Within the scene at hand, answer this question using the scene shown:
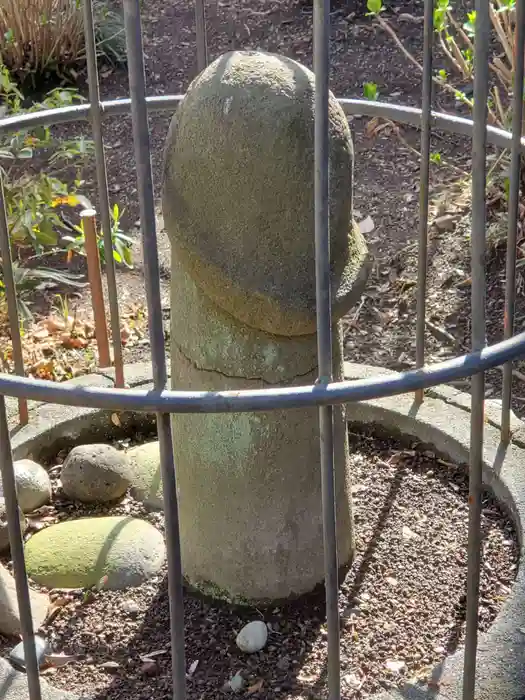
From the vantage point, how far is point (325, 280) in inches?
63.4

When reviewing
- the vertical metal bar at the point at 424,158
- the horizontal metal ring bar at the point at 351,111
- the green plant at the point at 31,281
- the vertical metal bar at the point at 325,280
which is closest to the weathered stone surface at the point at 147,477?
the vertical metal bar at the point at 424,158

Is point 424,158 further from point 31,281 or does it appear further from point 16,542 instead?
point 31,281

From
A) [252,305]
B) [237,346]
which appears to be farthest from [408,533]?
[252,305]

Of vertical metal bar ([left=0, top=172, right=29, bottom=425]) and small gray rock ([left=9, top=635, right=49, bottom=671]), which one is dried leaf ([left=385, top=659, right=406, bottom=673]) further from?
vertical metal bar ([left=0, top=172, right=29, bottom=425])

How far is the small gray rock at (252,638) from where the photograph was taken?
7.82 feet

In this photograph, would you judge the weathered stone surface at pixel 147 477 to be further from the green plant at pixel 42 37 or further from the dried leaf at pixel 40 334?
the green plant at pixel 42 37

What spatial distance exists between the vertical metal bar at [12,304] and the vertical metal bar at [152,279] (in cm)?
97

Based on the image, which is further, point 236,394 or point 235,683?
point 235,683

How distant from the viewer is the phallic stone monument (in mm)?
2141

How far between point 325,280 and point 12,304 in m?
1.47

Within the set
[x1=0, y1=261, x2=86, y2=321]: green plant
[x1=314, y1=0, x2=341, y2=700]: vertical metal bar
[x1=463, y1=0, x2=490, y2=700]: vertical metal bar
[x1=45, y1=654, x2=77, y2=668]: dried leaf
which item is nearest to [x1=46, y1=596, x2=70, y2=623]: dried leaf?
[x1=45, y1=654, x2=77, y2=668]: dried leaf

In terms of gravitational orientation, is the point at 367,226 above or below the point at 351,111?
below

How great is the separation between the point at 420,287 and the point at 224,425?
0.80 m

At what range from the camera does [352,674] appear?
7.64 feet
